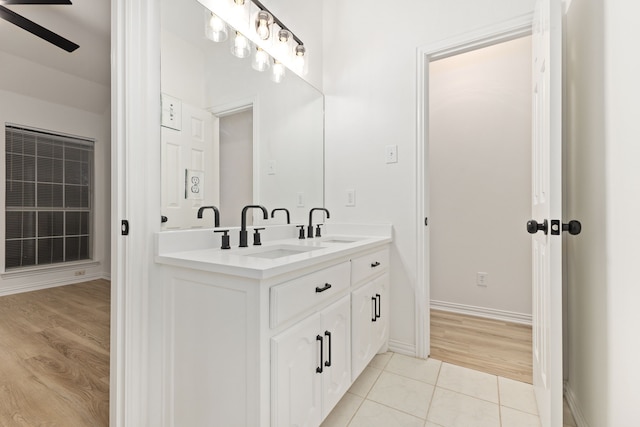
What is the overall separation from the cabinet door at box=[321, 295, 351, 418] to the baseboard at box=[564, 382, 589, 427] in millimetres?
1001

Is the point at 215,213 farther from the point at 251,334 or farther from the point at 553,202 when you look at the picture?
the point at 553,202

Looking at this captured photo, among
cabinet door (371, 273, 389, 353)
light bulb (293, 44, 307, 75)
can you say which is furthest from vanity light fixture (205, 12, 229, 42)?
cabinet door (371, 273, 389, 353)

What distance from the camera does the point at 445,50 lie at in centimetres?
188

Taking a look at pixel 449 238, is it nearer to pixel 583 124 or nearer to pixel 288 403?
pixel 583 124

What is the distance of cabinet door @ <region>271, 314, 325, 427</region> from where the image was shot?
96 cm

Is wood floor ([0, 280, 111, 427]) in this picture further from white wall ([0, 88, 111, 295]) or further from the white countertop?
the white countertop

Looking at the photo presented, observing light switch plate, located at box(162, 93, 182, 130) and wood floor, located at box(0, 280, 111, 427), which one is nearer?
light switch plate, located at box(162, 93, 182, 130)

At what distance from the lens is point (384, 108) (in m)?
2.06

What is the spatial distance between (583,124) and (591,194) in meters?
0.33

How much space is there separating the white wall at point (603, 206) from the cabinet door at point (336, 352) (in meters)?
0.93

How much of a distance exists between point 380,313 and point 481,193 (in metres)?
1.59

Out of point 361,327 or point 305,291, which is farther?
point 361,327

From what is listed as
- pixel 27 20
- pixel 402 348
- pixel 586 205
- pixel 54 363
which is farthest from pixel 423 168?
pixel 27 20

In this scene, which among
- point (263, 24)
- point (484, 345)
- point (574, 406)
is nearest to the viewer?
point (574, 406)
